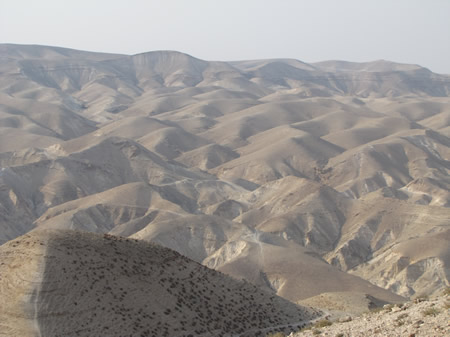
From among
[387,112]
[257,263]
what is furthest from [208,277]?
[387,112]

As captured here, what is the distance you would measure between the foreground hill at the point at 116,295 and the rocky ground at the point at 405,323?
8.16m

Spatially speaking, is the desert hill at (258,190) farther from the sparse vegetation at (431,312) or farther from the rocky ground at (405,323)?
the sparse vegetation at (431,312)

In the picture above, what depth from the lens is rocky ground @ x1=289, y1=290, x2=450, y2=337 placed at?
695 inches

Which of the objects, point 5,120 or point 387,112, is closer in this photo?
point 5,120

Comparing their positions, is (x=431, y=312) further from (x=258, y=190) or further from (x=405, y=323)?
(x=258, y=190)

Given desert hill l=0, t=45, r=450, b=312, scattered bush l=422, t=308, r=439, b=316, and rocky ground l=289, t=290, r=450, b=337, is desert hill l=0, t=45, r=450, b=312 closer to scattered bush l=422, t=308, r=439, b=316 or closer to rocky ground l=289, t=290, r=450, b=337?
rocky ground l=289, t=290, r=450, b=337

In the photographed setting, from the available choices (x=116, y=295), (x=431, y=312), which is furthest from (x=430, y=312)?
(x=116, y=295)

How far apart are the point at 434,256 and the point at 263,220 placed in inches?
957

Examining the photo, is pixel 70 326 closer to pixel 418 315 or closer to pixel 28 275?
pixel 28 275

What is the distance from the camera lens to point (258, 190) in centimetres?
9419

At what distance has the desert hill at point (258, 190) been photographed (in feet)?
217

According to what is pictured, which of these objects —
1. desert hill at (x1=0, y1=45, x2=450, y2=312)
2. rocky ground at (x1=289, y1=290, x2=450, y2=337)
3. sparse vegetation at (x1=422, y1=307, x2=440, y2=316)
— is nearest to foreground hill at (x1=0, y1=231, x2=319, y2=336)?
rocky ground at (x1=289, y1=290, x2=450, y2=337)

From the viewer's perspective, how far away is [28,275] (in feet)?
95.0

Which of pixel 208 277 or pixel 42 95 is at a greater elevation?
pixel 208 277
